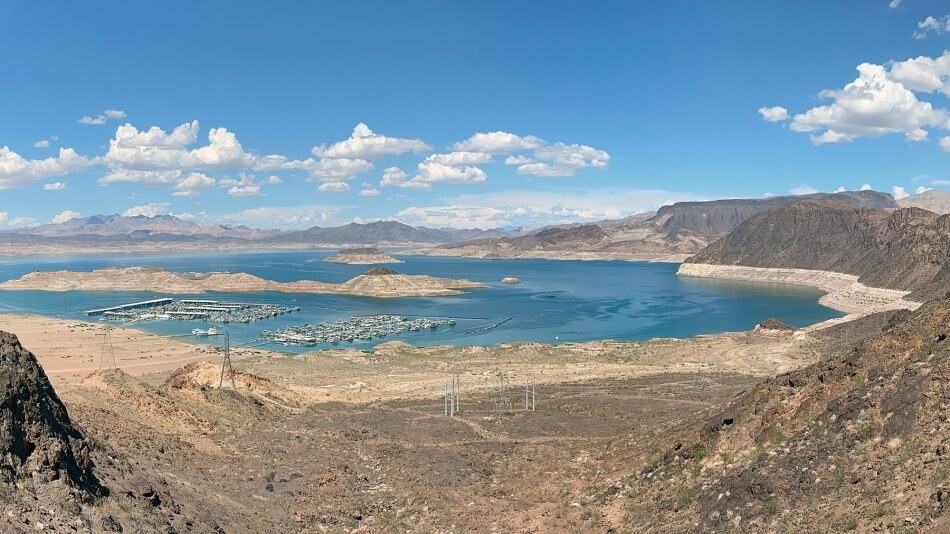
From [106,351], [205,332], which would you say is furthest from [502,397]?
[205,332]

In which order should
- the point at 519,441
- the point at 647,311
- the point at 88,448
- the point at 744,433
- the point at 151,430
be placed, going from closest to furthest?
1. the point at 88,448
2. the point at 744,433
3. the point at 151,430
4. the point at 519,441
5. the point at 647,311

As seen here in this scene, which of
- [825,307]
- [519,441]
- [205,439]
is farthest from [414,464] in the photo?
[825,307]

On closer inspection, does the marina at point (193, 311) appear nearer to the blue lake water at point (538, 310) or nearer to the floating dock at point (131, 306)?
the floating dock at point (131, 306)

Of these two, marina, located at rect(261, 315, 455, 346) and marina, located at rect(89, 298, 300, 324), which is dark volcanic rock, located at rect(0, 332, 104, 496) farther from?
marina, located at rect(89, 298, 300, 324)

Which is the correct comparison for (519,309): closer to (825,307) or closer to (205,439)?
(825,307)

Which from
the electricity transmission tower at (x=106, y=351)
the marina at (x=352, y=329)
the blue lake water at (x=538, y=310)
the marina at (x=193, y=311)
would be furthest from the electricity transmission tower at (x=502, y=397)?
the marina at (x=193, y=311)

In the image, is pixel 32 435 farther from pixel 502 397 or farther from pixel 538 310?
pixel 538 310
